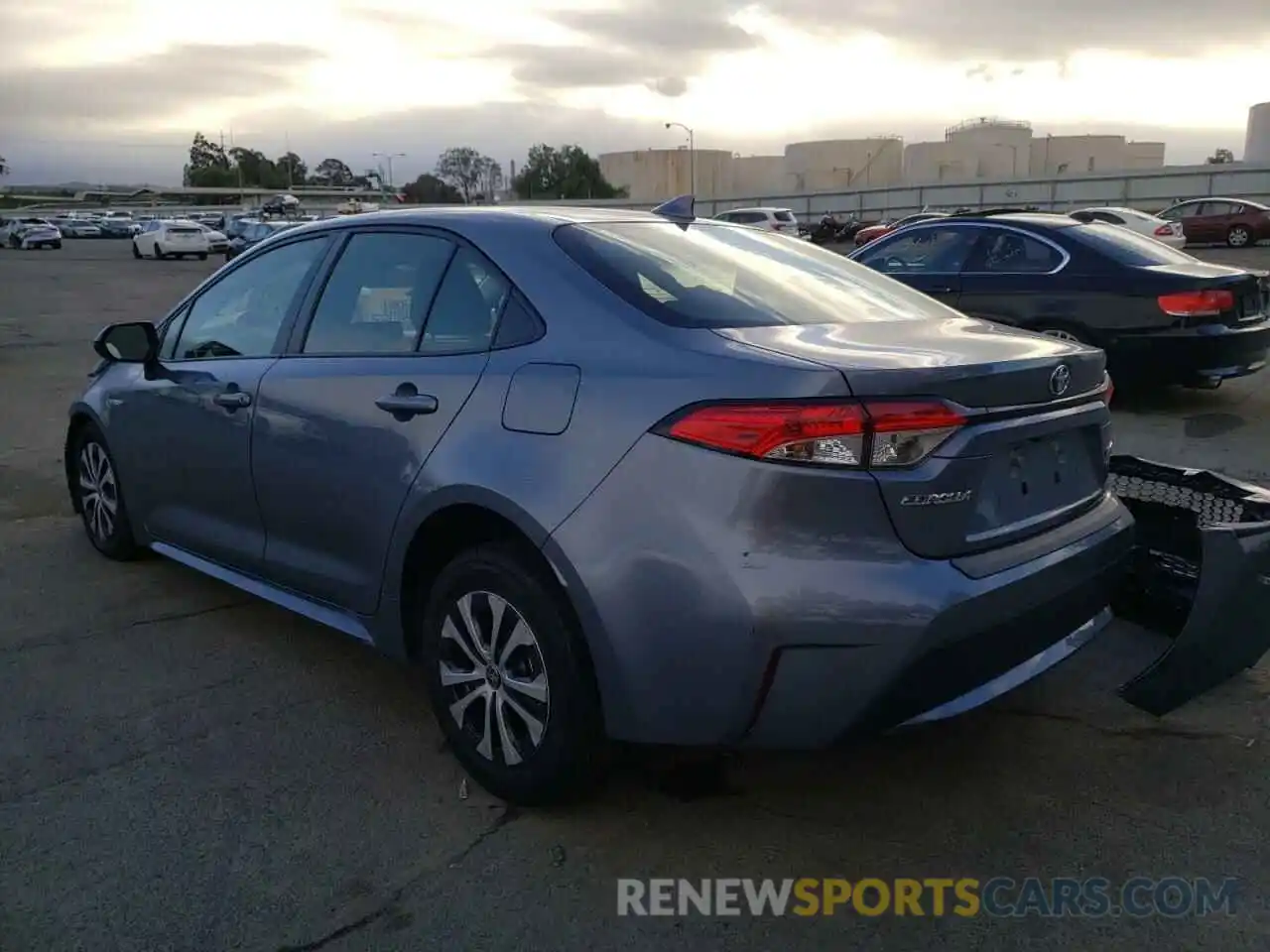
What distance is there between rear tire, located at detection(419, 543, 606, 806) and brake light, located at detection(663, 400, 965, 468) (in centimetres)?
67

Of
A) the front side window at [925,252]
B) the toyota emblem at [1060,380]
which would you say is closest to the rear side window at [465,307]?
the toyota emblem at [1060,380]

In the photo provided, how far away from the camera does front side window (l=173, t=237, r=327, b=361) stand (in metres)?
4.05

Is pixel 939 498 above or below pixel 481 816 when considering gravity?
above

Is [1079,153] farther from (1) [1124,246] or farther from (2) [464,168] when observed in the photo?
(1) [1124,246]

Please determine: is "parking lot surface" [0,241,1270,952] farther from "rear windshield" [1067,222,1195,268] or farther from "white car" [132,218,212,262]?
"white car" [132,218,212,262]

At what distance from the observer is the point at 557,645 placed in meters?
2.80

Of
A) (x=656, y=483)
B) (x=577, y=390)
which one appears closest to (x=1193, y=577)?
(x=656, y=483)

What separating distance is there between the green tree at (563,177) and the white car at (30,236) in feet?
183

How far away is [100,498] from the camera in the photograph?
5.28m

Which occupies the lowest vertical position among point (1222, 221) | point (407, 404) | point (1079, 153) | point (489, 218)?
point (1222, 221)

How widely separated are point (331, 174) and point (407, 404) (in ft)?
507

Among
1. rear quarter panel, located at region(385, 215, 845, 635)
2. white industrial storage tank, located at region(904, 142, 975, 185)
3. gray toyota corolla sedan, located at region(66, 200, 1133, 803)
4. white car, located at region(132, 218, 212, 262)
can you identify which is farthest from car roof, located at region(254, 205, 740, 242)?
white industrial storage tank, located at region(904, 142, 975, 185)

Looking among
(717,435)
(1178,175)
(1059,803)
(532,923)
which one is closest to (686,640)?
(717,435)

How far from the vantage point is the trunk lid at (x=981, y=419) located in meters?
2.56
